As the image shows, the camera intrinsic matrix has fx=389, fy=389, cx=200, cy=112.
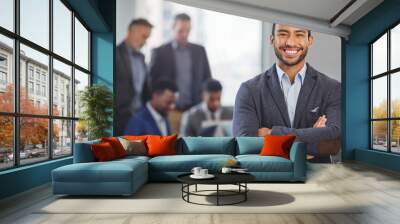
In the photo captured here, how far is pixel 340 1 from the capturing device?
770 centimetres

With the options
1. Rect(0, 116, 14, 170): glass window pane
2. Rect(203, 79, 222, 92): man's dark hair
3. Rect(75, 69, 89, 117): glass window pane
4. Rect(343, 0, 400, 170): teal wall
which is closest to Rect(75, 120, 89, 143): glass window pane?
Rect(75, 69, 89, 117): glass window pane

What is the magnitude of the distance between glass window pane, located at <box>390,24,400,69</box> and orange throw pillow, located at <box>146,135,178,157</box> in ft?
16.7

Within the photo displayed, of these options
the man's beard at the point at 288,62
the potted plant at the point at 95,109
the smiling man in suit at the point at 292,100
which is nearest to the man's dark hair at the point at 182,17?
the smiling man in suit at the point at 292,100

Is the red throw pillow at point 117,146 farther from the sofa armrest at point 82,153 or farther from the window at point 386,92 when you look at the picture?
the window at point 386,92

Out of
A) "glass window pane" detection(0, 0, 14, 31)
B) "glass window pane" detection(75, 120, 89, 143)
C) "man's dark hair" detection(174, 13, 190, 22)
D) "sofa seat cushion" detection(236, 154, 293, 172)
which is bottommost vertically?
"sofa seat cushion" detection(236, 154, 293, 172)

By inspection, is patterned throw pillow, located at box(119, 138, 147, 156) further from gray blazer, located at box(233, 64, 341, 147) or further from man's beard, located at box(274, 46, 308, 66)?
man's beard, located at box(274, 46, 308, 66)

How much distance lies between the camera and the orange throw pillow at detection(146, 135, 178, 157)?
6734mm

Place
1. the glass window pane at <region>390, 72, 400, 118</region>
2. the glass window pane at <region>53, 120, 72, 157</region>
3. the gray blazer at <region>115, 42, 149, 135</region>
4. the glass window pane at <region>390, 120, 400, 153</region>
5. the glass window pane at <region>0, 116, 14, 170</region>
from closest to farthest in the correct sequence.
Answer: the glass window pane at <region>0, 116, 14, 170</region> < the glass window pane at <region>53, 120, 72, 157</region> < the glass window pane at <region>390, 120, 400, 153</region> < the glass window pane at <region>390, 72, 400, 118</region> < the gray blazer at <region>115, 42, 149, 135</region>

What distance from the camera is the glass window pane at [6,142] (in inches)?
192

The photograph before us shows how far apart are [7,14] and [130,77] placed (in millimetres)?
4236

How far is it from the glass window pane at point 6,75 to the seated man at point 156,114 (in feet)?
13.4

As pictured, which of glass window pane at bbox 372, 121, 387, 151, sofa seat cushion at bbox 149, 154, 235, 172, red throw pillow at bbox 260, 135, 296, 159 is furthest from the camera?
glass window pane at bbox 372, 121, 387, 151

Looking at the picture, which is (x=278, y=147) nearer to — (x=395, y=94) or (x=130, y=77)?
(x=395, y=94)

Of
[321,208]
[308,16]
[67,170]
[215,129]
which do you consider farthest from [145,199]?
[308,16]
